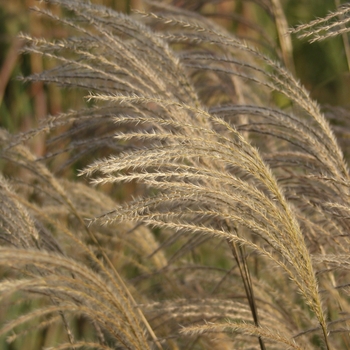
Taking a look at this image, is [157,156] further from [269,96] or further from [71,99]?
[71,99]

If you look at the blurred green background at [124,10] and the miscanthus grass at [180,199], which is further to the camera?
the blurred green background at [124,10]

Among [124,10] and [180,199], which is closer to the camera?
[180,199]

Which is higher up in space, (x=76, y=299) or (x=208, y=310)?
(x=76, y=299)

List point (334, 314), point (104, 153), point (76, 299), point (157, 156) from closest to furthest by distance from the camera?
point (157, 156) < point (76, 299) < point (334, 314) < point (104, 153)

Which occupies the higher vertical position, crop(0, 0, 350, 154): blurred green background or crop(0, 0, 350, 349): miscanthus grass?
crop(0, 0, 350, 154): blurred green background

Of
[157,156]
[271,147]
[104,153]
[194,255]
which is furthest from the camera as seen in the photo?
[104,153]

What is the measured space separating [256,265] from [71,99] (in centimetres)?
175

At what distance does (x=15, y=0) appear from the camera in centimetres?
367

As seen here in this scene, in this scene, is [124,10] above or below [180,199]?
above

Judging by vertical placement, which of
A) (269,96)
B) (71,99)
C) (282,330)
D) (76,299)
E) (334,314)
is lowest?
(334,314)

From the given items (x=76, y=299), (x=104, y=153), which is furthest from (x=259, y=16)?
(x=76, y=299)

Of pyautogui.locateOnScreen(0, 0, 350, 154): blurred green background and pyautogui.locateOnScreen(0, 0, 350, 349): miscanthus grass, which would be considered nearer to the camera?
pyautogui.locateOnScreen(0, 0, 350, 349): miscanthus grass

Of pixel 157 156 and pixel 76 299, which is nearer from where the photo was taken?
pixel 157 156

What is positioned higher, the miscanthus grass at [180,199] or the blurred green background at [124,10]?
the blurred green background at [124,10]
